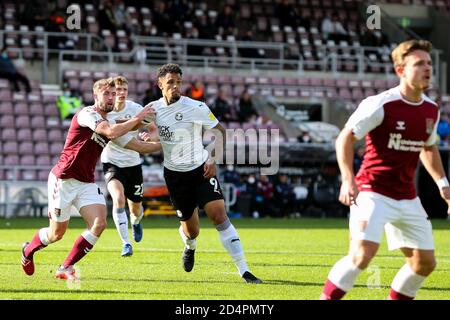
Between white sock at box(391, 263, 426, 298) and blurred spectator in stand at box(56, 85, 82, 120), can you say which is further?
blurred spectator in stand at box(56, 85, 82, 120)

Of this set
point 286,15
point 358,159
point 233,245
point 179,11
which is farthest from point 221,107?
point 233,245

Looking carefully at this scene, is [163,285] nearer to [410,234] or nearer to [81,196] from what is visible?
[81,196]

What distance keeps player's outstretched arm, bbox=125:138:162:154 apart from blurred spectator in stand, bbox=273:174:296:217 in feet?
54.7

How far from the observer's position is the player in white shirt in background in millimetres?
11891

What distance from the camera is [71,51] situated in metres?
30.4

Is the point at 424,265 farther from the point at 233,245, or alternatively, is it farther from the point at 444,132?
the point at 444,132

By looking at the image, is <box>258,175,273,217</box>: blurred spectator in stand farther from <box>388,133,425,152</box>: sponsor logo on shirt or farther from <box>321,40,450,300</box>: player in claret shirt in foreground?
<box>388,133,425,152</box>: sponsor logo on shirt

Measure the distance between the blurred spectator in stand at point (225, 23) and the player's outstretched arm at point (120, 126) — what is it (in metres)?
24.1

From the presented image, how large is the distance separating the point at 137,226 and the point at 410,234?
333 inches

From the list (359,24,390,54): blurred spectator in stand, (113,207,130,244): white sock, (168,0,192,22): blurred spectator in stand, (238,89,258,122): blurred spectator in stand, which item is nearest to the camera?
(113,207,130,244): white sock

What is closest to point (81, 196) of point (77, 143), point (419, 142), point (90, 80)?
point (77, 143)

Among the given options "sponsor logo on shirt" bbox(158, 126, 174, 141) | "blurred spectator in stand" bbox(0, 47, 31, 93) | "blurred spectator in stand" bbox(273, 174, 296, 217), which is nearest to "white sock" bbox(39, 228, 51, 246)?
"sponsor logo on shirt" bbox(158, 126, 174, 141)

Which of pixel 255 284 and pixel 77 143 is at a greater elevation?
pixel 77 143

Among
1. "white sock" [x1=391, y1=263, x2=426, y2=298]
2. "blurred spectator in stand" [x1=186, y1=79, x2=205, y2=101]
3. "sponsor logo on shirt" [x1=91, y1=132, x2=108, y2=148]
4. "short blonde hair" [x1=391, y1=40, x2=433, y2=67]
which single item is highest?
"short blonde hair" [x1=391, y1=40, x2=433, y2=67]
